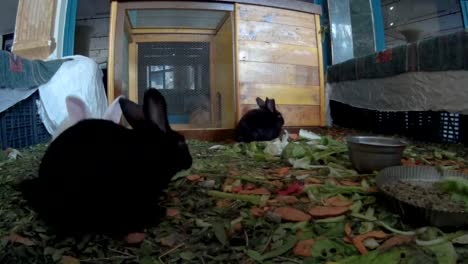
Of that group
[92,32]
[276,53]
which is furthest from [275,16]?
[92,32]

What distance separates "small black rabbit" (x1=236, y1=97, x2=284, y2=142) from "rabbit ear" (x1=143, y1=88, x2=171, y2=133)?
4.15ft

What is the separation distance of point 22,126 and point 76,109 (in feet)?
4.28

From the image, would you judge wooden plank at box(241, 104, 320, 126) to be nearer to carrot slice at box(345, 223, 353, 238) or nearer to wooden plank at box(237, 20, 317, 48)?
wooden plank at box(237, 20, 317, 48)

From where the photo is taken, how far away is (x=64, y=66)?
2.31 metres

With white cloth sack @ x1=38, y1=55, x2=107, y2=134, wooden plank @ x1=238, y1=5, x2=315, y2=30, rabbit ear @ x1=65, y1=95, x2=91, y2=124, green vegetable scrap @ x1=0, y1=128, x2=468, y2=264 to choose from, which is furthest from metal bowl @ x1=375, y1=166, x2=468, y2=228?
wooden plank @ x1=238, y1=5, x2=315, y2=30

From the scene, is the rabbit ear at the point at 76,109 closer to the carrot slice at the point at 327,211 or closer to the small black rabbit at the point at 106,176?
the small black rabbit at the point at 106,176

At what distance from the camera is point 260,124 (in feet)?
7.18

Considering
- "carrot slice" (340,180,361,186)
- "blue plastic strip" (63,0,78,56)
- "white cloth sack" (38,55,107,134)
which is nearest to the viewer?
"carrot slice" (340,180,361,186)

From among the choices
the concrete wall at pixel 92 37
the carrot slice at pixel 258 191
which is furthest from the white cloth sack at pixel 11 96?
the concrete wall at pixel 92 37

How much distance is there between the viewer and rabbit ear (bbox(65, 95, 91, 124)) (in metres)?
0.99

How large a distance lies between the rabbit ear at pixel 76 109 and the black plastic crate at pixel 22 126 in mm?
1067

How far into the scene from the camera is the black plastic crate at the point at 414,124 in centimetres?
195

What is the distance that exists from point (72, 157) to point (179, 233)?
1.10ft

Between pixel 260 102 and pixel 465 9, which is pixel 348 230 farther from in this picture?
pixel 465 9
